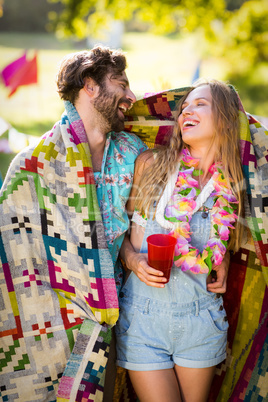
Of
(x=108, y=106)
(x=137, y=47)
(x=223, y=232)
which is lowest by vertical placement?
(x=223, y=232)

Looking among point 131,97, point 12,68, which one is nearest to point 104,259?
point 131,97

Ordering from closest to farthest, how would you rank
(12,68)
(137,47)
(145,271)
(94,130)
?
(145,271) < (94,130) < (12,68) < (137,47)

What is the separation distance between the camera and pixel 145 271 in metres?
1.82

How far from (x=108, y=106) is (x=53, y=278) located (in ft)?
3.16

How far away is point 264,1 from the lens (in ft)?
28.7

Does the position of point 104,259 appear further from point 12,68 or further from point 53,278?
point 12,68

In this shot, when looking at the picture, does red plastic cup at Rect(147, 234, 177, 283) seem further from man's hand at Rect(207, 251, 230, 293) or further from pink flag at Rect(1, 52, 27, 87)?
pink flag at Rect(1, 52, 27, 87)

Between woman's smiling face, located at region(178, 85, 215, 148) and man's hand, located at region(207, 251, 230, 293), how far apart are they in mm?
636

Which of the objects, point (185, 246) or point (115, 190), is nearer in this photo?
point (185, 246)

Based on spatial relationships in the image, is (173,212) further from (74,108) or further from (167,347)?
(74,108)

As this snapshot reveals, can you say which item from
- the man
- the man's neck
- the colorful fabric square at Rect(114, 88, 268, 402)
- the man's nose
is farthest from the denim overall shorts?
the man's nose

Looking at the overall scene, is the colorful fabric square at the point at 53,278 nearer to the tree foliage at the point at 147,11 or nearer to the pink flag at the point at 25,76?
the pink flag at the point at 25,76

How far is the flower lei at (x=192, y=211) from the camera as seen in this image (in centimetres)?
192

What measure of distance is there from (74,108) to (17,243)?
80 cm
